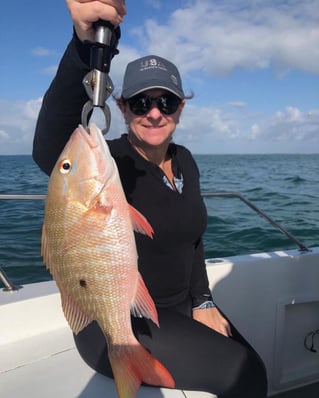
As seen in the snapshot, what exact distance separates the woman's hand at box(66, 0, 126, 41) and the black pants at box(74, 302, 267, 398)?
4.44ft

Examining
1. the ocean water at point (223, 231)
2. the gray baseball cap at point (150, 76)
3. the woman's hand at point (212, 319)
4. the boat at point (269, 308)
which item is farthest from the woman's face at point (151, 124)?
the ocean water at point (223, 231)

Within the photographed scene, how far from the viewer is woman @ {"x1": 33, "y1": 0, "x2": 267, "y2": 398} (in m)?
1.66

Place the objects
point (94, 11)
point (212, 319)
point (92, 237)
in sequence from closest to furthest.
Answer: point (94, 11)
point (92, 237)
point (212, 319)

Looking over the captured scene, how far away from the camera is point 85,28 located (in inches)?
52.7

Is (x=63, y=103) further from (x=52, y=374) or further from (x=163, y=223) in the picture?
(x=52, y=374)

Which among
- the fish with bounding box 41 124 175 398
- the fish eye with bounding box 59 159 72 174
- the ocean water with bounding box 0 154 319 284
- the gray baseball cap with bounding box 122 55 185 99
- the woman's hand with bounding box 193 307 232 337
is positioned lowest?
the ocean water with bounding box 0 154 319 284

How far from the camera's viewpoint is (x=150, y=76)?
1.98 metres

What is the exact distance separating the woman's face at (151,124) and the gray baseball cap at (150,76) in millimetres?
136

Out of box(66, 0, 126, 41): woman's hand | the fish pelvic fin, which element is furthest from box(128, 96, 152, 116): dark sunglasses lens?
the fish pelvic fin

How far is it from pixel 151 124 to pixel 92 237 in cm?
101

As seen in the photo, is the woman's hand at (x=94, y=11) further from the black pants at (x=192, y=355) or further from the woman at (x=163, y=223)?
the black pants at (x=192, y=355)

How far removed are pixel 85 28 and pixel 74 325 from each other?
1.08 meters

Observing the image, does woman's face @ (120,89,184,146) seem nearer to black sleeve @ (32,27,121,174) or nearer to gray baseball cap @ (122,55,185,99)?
gray baseball cap @ (122,55,185,99)

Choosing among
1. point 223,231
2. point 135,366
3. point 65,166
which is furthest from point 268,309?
point 223,231
